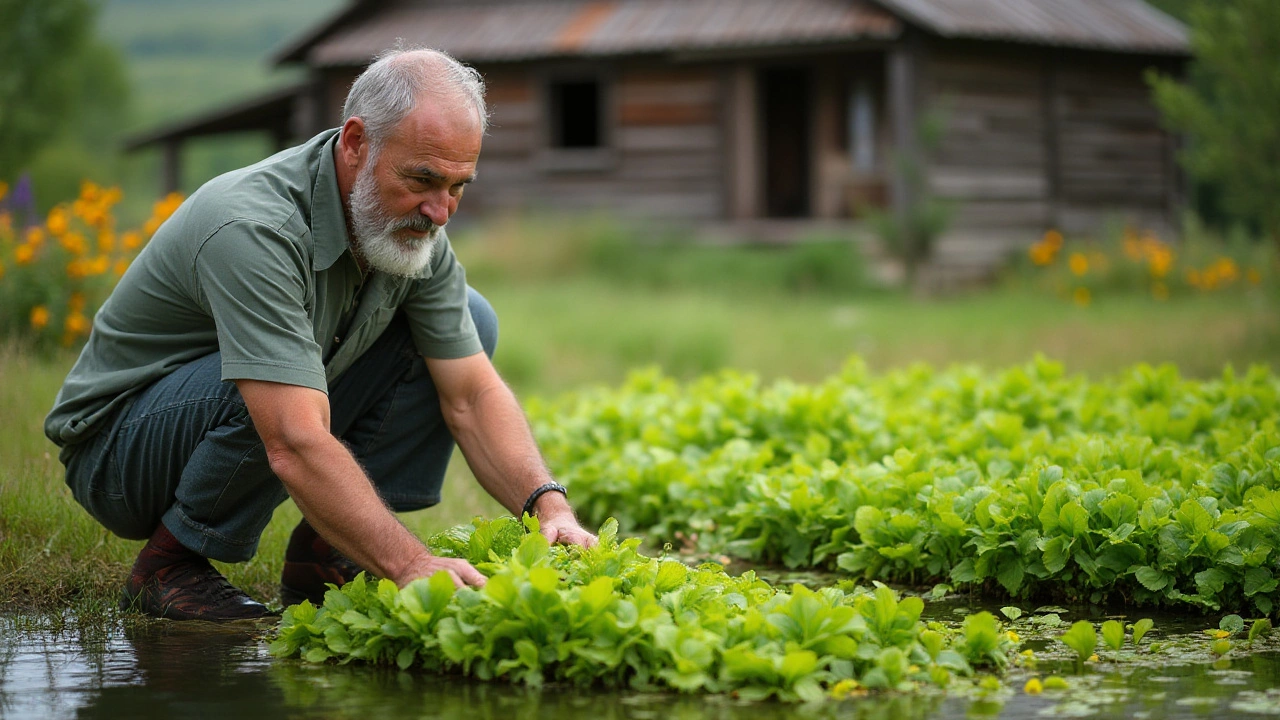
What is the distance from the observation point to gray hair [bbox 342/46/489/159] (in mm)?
3299

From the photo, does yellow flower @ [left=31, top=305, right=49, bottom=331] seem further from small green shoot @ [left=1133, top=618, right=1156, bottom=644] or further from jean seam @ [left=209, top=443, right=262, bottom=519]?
small green shoot @ [left=1133, top=618, right=1156, bottom=644]

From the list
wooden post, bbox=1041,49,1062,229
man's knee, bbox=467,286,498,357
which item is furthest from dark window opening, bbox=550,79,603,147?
man's knee, bbox=467,286,498,357

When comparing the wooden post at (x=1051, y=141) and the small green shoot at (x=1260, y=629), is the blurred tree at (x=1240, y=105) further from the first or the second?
the wooden post at (x=1051, y=141)

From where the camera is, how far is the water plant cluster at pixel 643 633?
2.91 meters

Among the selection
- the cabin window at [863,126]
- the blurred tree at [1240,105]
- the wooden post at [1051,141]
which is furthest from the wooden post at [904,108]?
the blurred tree at [1240,105]

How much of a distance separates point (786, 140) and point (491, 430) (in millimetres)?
17895

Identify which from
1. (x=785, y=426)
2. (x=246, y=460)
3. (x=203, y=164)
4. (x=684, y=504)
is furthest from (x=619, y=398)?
(x=203, y=164)

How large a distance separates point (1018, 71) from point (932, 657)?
1536cm

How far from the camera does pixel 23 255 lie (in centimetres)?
638

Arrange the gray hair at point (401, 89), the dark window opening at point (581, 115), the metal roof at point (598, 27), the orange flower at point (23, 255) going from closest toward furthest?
the gray hair at point (401, 89) < the orange flower at point (23, 255) < the metal roof at point (598, 27) < the dark window opening at point (581, 115)


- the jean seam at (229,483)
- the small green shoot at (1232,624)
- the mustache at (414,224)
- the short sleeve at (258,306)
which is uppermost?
the mustache at (414,224)

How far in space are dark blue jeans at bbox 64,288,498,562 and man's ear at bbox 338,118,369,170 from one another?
23.0 inches

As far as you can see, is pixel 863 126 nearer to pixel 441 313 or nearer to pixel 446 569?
pixel 441 313

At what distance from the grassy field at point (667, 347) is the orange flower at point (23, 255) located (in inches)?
24.4
